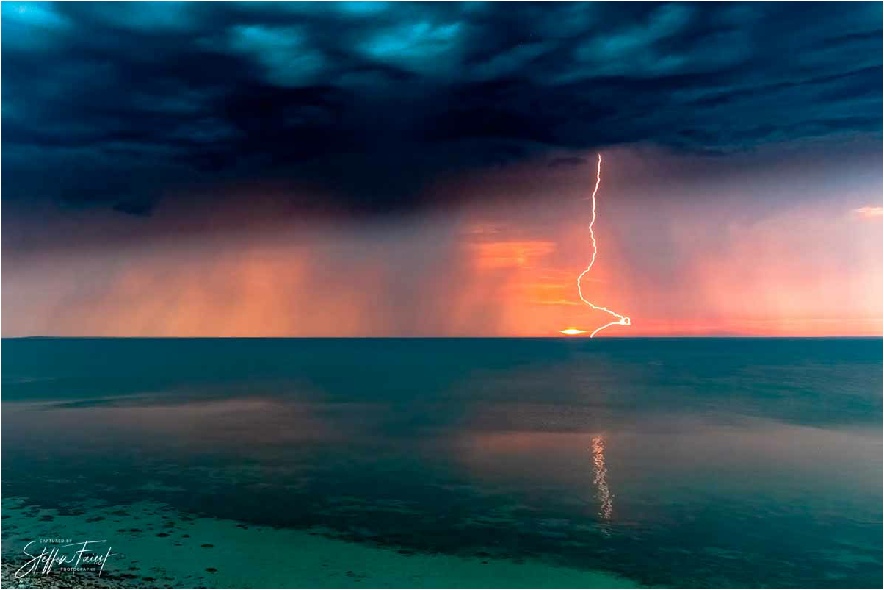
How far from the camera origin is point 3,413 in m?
55.3

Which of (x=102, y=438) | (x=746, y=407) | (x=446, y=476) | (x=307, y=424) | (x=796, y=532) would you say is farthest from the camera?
(x=746, y=407)

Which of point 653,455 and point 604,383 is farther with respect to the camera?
point 604,383

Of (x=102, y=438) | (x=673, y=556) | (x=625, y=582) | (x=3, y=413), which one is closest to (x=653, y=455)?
(x=673, y=556)

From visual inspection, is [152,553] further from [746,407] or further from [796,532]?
[746,407]

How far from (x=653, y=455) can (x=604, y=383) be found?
5498cm

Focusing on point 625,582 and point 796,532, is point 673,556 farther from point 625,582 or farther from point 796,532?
point 796,532

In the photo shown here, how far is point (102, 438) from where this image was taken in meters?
42.6

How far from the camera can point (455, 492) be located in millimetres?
29312

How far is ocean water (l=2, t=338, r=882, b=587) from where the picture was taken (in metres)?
20.1

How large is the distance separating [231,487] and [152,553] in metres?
9.16

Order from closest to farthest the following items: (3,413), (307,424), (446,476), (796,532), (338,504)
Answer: (796,532)
(338,504)
(446,476)
(307,424)
(3,413)

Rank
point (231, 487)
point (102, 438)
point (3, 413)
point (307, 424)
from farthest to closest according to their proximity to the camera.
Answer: point (3, 413) < point (307, 424) < point (102, 438) < point (231, 487)

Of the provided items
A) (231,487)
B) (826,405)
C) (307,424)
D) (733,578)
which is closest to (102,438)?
(307,424)

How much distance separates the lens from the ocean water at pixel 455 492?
2011cm
